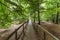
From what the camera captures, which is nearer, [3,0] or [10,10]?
[3,0]

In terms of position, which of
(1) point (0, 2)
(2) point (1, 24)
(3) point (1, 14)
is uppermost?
A: (1) point (0, 2)

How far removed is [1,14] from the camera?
13125 millimetres

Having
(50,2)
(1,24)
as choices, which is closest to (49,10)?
(50,2)

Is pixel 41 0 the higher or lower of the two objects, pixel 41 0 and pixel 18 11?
the higher

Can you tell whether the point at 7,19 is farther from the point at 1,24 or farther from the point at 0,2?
Result: the point at 0,2

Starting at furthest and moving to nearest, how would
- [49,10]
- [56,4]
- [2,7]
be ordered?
[56,4]
[49,10]
[2,7]

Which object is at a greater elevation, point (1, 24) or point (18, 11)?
point (18, 11)

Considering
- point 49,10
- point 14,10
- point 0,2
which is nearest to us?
point 0,2

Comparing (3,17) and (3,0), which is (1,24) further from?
(3,0)

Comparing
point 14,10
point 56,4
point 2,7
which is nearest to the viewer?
point 2,7

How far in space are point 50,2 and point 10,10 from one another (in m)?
11.7

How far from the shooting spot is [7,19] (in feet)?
43.7

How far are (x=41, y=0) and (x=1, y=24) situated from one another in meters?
12.3

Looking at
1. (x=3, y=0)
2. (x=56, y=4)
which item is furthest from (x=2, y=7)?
(x=56, y=4)
